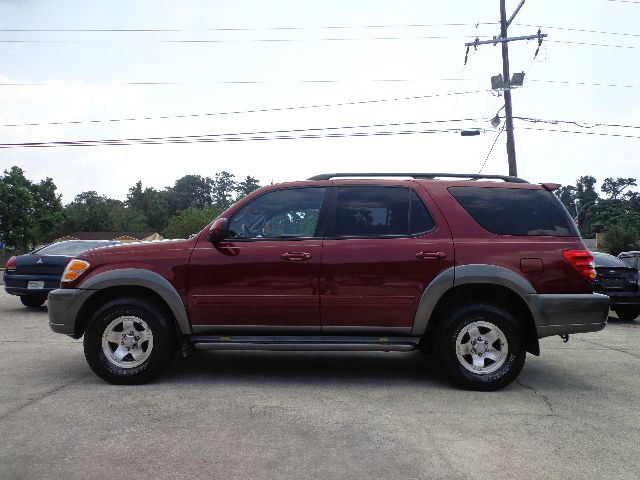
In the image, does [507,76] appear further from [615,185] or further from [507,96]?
[615,185]

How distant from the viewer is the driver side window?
5617 millimetres

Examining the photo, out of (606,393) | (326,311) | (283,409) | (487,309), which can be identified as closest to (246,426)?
(283,409)

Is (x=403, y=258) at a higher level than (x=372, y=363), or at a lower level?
higher

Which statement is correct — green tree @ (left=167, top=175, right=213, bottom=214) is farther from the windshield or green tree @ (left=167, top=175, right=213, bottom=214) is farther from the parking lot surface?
the parking lot surface

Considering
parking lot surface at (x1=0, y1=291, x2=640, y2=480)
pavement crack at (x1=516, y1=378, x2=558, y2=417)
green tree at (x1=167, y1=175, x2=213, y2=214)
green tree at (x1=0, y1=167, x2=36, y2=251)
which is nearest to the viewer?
parking lot surface at (x1=0, y1=291, x2=640, y2=480)

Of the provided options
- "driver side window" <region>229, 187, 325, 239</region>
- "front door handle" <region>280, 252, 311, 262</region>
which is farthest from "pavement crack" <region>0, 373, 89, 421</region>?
"front door handle" <region>280, 252, 311, 262</region>

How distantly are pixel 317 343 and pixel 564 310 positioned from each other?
225 cm

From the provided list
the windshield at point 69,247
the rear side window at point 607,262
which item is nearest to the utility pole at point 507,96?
the rear side window at point 607,262

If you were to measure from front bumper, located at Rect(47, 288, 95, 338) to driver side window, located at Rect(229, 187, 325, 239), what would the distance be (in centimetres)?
155

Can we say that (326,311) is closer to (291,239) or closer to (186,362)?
(291,239)

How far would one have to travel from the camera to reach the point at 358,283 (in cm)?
536

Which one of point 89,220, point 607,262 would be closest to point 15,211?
point 89,220

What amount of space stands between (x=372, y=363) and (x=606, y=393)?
93.1 inches

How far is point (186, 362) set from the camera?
6535 mm
